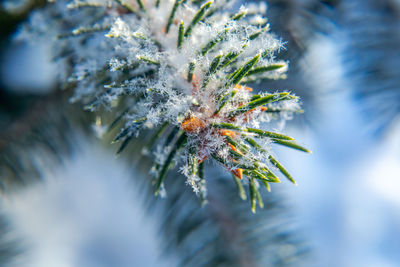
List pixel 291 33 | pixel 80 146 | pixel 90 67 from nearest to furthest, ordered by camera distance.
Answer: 1. pixel 90 67
2. pixel 291 33
3. pixel 80 146

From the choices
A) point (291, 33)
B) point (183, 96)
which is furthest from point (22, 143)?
point (291, 33)

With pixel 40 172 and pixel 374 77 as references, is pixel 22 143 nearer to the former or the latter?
pixel 40 172

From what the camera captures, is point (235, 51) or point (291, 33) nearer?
point (235, 51)

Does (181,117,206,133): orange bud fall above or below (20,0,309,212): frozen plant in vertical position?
below

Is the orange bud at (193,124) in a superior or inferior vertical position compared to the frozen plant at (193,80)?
inferior

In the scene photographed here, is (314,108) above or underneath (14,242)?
above

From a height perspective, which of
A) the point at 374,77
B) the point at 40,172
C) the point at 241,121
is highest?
the point at 374,77

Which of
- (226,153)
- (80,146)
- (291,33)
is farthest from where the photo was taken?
(80,146)
